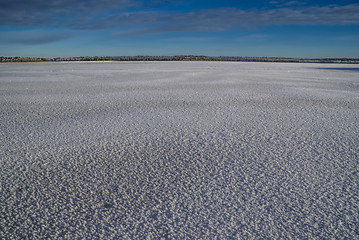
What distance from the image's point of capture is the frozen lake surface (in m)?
1.13

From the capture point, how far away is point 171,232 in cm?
109

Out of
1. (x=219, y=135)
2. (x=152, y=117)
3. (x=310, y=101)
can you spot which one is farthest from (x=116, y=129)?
(x=310, y=101)

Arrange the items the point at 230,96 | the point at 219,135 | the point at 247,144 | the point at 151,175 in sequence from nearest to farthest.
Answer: the point at 151,175 → the point at 247,144 → the point at 219,135 → the point at 230,96

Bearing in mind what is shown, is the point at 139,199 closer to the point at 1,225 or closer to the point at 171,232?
the point at 171,232

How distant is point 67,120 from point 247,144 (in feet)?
6.31

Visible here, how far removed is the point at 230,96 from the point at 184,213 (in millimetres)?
3543

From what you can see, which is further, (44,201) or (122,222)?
(44,201)

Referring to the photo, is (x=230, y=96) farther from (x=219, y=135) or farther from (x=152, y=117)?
(x=219, y=135)

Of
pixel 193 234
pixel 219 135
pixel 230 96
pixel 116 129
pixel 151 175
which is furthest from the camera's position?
pixel 230 96

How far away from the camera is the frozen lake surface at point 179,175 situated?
1.13 m

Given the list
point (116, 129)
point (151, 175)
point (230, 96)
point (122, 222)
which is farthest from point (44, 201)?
point (230, 96)

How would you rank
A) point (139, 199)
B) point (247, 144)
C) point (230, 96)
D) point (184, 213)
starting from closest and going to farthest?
point (184, 213), point (139, 199), point (247, 144), point (230, 96)

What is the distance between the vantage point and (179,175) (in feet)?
5.30

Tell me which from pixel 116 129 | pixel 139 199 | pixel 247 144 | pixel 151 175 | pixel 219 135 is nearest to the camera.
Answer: pixel 139 199
